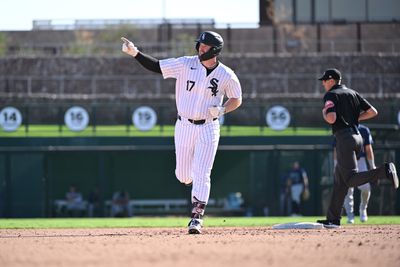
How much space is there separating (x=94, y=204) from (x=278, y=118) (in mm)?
5333

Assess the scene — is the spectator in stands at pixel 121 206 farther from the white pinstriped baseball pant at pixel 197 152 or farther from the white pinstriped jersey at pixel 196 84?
the white pinstriped jersey at pixel 196 84

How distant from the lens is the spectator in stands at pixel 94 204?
2398 centimetres

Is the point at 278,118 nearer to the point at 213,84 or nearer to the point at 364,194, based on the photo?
the point at 364,194

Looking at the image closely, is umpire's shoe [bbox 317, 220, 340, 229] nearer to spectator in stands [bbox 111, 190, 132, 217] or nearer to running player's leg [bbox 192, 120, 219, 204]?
running player's leg [bbox 192, 120, 219, 204]

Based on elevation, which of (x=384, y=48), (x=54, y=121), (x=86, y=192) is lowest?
(x=86, y=192)

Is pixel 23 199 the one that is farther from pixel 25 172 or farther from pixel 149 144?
pixel 149 144

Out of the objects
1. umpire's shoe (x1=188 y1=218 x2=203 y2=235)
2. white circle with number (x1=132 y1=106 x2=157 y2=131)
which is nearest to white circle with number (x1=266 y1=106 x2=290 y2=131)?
white circle with number (x1=132 y1=106 x2=157 y2=131)

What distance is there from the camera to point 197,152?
1054cm

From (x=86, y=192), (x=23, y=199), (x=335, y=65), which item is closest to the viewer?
(x=23, y=199)

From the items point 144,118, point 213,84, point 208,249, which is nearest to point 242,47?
point 144,118

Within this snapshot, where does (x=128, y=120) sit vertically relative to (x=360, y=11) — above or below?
below

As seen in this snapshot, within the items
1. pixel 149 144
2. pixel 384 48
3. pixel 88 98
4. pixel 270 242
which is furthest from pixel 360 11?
pixel 270 242

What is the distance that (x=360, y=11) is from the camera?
35812 millimetres

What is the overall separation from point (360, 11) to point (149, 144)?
13.6 meters
